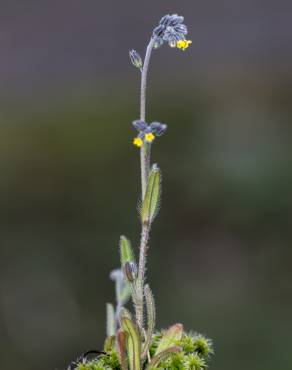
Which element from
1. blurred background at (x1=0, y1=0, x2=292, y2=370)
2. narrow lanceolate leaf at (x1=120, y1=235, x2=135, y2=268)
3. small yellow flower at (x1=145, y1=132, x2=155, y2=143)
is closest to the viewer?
small yellow flower at (x1=145, y1=132, x2=155, y2=143)

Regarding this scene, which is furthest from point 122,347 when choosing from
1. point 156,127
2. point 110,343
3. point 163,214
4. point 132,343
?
point 163,214

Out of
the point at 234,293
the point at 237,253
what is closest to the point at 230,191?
the point at 237,253

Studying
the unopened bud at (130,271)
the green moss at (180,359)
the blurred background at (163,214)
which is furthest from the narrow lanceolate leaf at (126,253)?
the blurred background at (163,214)

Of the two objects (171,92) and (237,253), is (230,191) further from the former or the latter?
(171,92)

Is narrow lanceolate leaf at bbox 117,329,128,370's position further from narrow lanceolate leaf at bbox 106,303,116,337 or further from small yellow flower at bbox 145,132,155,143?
small yellow flower at bbox 145,132,155,143

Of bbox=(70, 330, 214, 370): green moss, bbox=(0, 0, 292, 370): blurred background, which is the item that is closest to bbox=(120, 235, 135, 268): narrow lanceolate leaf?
bbox=(70, 330, 214, 370): green moss

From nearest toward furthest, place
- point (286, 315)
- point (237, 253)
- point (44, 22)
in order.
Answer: point (286, 315) < point (237, 253) < point (44, 22)

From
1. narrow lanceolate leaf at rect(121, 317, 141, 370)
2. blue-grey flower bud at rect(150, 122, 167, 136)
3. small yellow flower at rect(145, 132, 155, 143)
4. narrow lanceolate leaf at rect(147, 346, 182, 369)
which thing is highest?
blue-grey flower bud at rect(150, 122, 167, 136)

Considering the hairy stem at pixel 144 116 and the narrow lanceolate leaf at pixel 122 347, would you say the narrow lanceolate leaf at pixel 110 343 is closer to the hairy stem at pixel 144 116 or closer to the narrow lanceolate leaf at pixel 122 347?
the narrow lanceolate leaf at pixel 122 347
